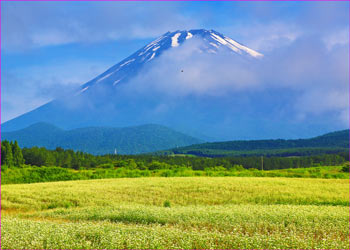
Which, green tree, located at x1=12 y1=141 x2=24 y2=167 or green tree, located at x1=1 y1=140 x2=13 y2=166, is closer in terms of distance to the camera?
green tree, located at x1=1 y1=140 x2=13 y2=166

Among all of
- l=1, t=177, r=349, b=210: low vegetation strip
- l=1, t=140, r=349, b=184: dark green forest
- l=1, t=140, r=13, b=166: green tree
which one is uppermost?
l=1, t=140, r=13, b=166: green tree

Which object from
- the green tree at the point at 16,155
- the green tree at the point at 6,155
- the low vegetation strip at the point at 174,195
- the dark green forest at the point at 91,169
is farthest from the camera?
the green tree at the point at 16,155

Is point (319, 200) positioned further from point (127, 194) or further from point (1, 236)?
point (1, 236)

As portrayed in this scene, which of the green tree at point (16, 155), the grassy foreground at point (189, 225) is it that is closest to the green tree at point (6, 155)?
the green tree at point (16, 155)

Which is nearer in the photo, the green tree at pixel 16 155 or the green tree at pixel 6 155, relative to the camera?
the green tree at pixel 6 155

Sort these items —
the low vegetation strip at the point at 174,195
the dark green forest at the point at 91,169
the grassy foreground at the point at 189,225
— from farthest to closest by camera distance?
the dark green forest at the point at 91,169 < the low vegetation strip at the point at 174,195 < the grassy foreground at the point at 189,225

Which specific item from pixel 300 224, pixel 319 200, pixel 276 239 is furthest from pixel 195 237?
pixel 319 200

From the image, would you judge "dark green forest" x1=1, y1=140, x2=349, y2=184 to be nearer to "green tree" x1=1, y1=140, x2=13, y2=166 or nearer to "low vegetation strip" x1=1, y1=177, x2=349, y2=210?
"green tree" x1=1, y1=140, x2=13, y2=166

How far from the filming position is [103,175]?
176ft

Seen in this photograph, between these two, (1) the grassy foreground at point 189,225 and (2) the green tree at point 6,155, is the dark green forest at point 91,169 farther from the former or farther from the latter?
(1) the grassy foreground at point 189,225

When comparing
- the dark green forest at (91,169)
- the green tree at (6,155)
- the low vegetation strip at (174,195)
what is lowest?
the low vegetation strip at (174,195)

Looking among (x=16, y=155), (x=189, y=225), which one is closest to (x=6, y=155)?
(x=16, y=155)

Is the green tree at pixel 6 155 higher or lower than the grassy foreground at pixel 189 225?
higher

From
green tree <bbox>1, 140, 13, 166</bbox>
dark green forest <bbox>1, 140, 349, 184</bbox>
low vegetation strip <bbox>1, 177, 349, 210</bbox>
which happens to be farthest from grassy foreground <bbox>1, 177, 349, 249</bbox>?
green tree <bbox>1, 140, 13, 166</bbox>
